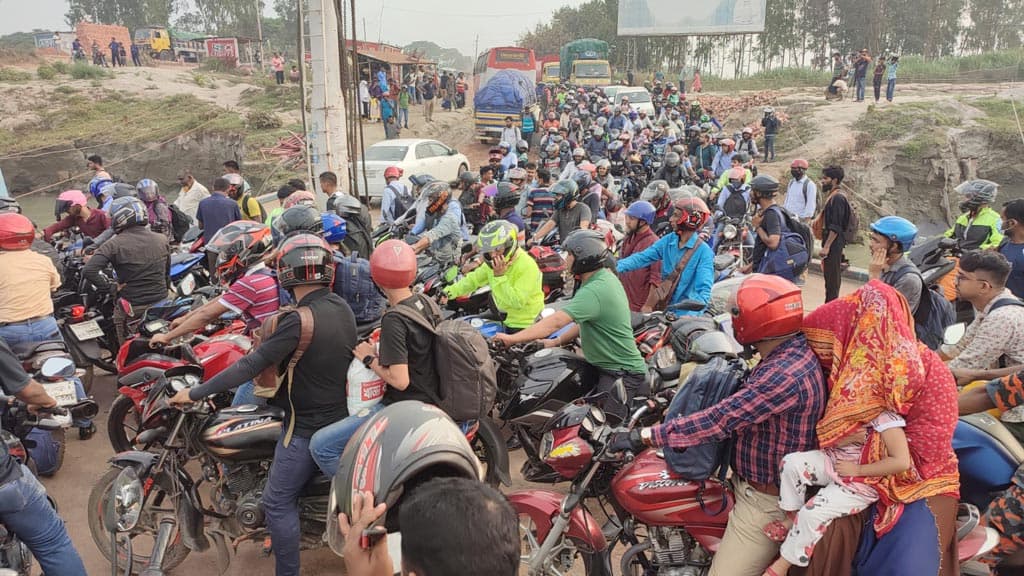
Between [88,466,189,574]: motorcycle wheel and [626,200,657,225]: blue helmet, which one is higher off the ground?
[626,200,657,225]: blue helmet

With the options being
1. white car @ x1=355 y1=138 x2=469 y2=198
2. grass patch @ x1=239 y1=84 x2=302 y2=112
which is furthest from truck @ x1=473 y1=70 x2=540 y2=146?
grass patch @ x1=239 y1=84 x2=302 y2=112

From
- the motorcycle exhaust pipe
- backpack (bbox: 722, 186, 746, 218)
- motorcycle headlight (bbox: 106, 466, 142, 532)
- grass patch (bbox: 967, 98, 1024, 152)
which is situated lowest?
the motorcycle exhaust pipe

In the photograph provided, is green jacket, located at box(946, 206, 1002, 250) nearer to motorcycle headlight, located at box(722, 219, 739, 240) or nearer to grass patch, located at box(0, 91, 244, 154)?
motorcycle headlight, located at box(722, 219, 739, 240)

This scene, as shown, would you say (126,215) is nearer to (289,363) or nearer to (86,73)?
(289,363)

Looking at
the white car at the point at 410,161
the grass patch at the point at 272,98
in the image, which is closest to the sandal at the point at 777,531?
the white car at the point at 410,161

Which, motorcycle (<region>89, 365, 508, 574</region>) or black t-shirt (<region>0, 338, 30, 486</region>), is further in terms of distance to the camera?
motorcycle (<region>89, 365, 508, 574</region>)

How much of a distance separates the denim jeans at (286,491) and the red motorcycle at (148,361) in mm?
630

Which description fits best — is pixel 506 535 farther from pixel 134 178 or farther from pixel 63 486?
pixel 134 178

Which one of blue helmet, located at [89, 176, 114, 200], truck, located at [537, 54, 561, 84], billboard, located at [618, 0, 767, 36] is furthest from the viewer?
truck, located at [537, 54, 561, 84]

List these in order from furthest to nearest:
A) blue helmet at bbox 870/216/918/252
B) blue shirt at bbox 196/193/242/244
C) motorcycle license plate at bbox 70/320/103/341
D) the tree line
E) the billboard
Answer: the tree line
the billboard
blue shirt at bbox 196/193/242/244
motorcycle license plate at bbox 70/320/103/341
blue helmet at bbox 870/216/918/252

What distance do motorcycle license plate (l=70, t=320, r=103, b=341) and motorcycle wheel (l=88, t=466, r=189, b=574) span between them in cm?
266

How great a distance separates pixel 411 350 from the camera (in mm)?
3340

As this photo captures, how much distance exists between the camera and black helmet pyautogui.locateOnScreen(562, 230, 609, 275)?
4.06 m

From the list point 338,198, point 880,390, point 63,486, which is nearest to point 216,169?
point 338,198
